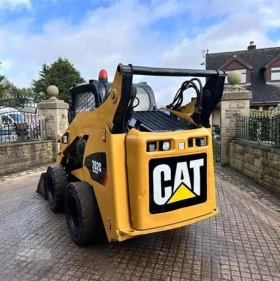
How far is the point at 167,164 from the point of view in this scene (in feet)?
8.95

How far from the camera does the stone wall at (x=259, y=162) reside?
17.5 ft

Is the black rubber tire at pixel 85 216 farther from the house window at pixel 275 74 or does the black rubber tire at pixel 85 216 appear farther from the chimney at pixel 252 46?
the chimney at pixel 252 46

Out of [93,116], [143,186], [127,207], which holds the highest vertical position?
[93,116]

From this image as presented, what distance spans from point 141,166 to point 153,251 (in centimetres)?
112

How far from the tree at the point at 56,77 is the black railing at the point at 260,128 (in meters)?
28.9

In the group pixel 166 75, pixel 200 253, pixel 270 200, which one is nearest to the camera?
pixel 166 75

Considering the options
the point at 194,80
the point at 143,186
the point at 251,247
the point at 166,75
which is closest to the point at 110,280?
the point at 143,186

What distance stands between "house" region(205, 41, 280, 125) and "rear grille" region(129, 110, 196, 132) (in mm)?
17931

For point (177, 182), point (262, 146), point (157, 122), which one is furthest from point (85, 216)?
point (262, 146)

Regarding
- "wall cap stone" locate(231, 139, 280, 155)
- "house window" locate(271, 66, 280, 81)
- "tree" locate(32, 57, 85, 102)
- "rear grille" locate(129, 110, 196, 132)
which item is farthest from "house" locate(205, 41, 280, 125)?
"rear grille" locate(129, 110, 196, 132)

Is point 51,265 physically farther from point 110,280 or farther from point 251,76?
point 251,76

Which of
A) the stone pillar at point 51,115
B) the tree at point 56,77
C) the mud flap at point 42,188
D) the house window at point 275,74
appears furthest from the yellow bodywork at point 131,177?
the tree at point 56,77

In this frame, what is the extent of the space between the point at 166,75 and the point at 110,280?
1989 mm

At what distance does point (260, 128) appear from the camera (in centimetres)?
Result: 640
